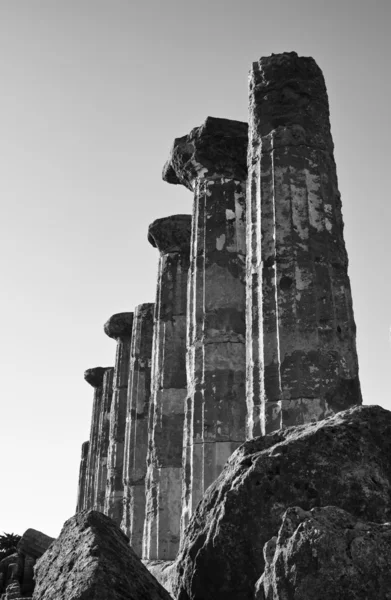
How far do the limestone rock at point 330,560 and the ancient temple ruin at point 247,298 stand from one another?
4828 millimetres

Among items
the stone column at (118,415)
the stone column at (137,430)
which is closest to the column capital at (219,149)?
the stone column at (137,430)

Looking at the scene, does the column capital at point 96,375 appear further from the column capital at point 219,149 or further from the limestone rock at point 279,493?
the limestone rock at point 279,493

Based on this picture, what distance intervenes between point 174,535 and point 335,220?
712 centimetres

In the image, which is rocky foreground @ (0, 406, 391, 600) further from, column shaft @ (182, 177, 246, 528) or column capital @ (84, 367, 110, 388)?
column capital @ (84, 367, 110, 388)

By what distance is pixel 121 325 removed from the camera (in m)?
23.8

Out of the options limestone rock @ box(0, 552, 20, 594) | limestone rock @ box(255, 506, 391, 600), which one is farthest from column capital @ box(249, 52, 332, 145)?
limestone rock @ box(0, 552, 20, 594)

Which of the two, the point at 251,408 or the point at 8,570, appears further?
the point at 8,570

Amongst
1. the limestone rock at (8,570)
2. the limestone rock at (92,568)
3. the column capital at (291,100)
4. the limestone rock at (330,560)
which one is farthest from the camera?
the limestone rock at (8,570)

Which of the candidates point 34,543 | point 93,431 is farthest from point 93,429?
point 34,543

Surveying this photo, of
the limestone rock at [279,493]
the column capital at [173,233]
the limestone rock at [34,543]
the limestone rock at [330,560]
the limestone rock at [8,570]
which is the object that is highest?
the column capital at [173,233]

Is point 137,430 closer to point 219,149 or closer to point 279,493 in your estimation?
point 219,149

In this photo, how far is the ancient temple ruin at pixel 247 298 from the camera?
8586 millimetres

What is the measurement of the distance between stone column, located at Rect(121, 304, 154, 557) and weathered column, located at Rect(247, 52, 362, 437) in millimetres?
9332

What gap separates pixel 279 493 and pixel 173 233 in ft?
41.5
